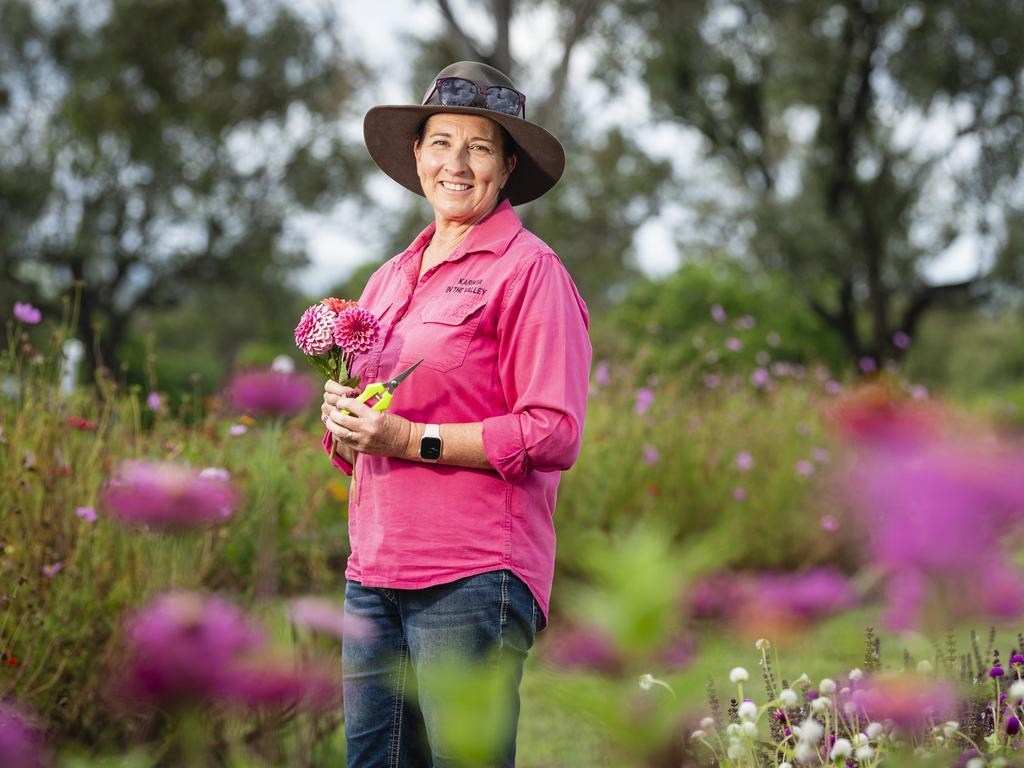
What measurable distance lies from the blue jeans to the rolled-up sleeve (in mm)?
252

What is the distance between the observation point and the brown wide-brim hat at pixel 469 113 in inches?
88.2

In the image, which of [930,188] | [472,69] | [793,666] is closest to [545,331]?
[472,69]

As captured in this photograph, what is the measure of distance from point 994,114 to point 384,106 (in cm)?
1777

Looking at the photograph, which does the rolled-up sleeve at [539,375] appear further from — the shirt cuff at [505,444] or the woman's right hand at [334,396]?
the woman's right hand at [334,396]

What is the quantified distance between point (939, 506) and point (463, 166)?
1.72 metres

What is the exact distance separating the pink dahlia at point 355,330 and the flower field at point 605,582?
0.50ft

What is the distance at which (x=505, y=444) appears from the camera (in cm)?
198

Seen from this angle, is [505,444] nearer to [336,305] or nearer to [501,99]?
[336,305]

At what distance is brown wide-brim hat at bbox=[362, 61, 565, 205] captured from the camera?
2240 mm

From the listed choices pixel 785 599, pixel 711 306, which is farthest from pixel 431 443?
pixel 711 306

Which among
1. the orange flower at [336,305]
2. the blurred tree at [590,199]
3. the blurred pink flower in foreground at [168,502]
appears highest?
the blurred tree at [590,199]

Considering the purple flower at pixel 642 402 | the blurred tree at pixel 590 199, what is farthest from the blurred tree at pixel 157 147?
the purple flower at pixel 642 402

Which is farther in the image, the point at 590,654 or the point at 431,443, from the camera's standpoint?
the point at 431,443

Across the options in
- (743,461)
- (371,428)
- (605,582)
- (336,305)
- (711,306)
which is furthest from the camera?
(711,306)
